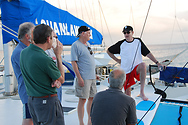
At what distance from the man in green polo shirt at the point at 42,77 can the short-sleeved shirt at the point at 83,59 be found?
3.29 ft

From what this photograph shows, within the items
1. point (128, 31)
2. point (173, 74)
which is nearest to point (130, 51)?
point (128, 31)

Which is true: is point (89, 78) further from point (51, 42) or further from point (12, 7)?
point (12, 7)

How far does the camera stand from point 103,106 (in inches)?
57.8

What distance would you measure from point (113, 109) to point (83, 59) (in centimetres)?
134

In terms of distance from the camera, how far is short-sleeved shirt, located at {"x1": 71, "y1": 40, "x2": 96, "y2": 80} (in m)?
2.64

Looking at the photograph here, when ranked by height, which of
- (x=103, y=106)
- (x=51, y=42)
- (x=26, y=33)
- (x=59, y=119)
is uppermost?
(x=26, y=33)

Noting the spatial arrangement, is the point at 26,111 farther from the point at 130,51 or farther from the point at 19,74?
the point at 130,51

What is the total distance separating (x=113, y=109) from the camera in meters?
1.44

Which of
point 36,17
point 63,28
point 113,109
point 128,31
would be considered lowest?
point 113,109

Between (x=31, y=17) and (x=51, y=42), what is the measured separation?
298 cm

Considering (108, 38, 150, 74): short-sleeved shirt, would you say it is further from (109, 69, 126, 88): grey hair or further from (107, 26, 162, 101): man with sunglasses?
(109, 69, 126, 88): grey hair

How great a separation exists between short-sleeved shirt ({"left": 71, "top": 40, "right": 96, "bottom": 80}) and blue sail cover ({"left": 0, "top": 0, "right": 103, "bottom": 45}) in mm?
2108

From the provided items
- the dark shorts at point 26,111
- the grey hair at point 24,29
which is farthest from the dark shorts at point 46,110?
the grey hair at point 24,29

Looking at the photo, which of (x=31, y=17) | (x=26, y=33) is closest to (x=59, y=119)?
(x=26, y=33)
